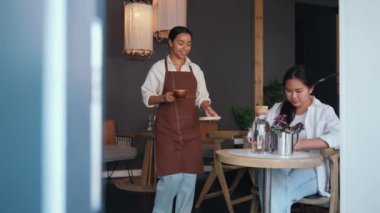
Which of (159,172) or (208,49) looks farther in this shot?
(208,49)

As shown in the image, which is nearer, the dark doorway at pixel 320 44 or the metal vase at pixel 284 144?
the metal vase at pixel 284 144

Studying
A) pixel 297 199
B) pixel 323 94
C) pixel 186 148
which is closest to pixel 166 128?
pixel 186 148

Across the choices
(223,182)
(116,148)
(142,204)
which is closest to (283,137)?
(223,182)

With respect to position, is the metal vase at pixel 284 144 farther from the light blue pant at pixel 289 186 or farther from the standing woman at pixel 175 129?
the standing woman at pixel 175 129

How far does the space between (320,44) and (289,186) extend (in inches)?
262

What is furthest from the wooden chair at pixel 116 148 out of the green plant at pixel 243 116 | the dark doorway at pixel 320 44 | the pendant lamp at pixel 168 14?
the dark doorway at pixel 320 44

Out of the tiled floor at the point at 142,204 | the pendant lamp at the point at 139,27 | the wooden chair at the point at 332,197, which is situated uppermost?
the pendant lamp at the point at 139,27

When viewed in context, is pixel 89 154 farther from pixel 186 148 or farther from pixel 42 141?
pixel 186 148

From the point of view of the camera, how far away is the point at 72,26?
951 mm
